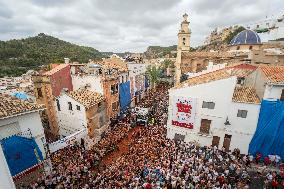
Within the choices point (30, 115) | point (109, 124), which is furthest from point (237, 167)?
point (30, 115)

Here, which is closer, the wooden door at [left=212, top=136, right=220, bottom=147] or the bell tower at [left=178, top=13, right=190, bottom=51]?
the wooden door at [left=212, top=136, right=220, bottom=147]

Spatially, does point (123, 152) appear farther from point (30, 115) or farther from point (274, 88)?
point (274, 88)

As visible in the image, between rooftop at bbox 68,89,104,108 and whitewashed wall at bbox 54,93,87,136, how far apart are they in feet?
1.87

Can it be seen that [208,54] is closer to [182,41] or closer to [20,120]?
[182,41]

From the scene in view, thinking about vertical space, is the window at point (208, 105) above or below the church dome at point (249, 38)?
below

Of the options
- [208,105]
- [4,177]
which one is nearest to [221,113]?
[208,105]

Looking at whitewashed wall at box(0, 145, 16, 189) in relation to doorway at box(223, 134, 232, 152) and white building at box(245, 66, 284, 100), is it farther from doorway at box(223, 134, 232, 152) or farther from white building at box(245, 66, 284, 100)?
white building at box(245, 66, 284, 100)

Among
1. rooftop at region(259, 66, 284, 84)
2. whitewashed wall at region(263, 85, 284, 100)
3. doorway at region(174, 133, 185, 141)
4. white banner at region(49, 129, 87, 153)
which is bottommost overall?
doorway at region(174, 133, 185, 141)

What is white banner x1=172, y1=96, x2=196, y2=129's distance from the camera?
77.3 feet

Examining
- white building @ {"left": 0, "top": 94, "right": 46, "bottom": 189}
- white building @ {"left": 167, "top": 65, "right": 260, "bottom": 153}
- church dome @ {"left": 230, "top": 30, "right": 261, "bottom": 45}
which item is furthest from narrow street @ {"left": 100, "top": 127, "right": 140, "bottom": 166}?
church dome @ {"left": 230, "top": 30, "right": 261, "bottom": 45}

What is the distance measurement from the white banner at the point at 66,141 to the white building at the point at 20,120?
5.96 feet

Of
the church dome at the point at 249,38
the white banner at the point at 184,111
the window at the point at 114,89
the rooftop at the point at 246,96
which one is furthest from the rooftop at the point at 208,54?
the white banner at the point at 184,111

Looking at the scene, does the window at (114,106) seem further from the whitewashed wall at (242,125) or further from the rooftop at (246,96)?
the rooftop at (246,96)

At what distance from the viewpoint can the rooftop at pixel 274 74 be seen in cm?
2037
